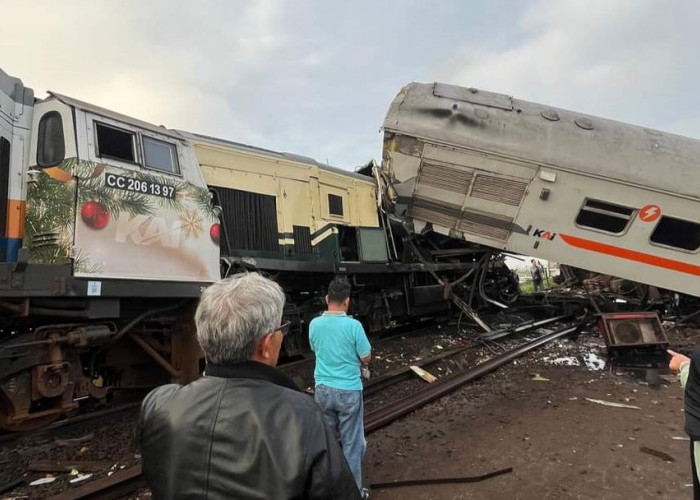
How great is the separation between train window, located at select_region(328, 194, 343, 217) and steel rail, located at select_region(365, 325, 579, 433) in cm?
346

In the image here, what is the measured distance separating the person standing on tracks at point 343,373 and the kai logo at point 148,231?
2.52m

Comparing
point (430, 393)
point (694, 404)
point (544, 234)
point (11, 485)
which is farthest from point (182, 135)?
point (694, 404)

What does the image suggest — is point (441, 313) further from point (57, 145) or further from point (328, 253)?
point (57, 145)

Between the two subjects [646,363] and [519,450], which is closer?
[519,450]

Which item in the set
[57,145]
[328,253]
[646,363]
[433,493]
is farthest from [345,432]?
[646,363]

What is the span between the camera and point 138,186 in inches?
194

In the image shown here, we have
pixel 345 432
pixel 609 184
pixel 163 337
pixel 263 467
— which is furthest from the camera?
pixel 609 184

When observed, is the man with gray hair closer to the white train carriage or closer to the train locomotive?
the train locomotive

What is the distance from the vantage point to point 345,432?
134 inches

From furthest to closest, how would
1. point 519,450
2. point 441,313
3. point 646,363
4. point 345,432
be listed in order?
point 441,313, point 646,363, point 519,450, point 345,432

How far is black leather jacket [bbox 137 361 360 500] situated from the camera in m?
1.21

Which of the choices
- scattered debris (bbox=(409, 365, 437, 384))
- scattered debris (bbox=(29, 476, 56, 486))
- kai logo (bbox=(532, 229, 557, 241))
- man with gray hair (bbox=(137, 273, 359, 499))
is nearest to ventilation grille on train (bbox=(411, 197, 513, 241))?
kai logo (bbox=(532, 229, 557, 241))

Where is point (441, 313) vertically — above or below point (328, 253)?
below

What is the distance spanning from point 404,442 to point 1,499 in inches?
136
